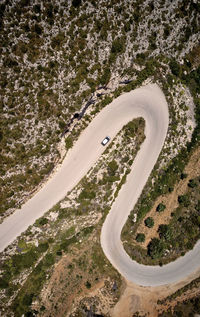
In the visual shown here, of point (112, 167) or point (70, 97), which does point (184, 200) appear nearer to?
point (112, 167)

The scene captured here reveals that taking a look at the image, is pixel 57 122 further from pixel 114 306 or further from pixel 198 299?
pixel 198 299

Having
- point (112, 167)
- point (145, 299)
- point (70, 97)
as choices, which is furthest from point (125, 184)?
point (145, 299)

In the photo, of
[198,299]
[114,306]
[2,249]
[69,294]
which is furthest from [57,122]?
[198,299]

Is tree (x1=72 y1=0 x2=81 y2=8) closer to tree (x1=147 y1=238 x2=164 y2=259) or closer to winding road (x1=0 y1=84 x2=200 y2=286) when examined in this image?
winding road (x1=0 y1=84 x2=200 y2=286)

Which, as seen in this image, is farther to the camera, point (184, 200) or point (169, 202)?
point (169, 202)

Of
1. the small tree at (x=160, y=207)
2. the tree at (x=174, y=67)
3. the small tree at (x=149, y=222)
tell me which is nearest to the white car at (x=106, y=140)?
the small tree at (x=160, y=207)

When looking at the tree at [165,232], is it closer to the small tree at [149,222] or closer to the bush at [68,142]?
the small tree at [149,222]
